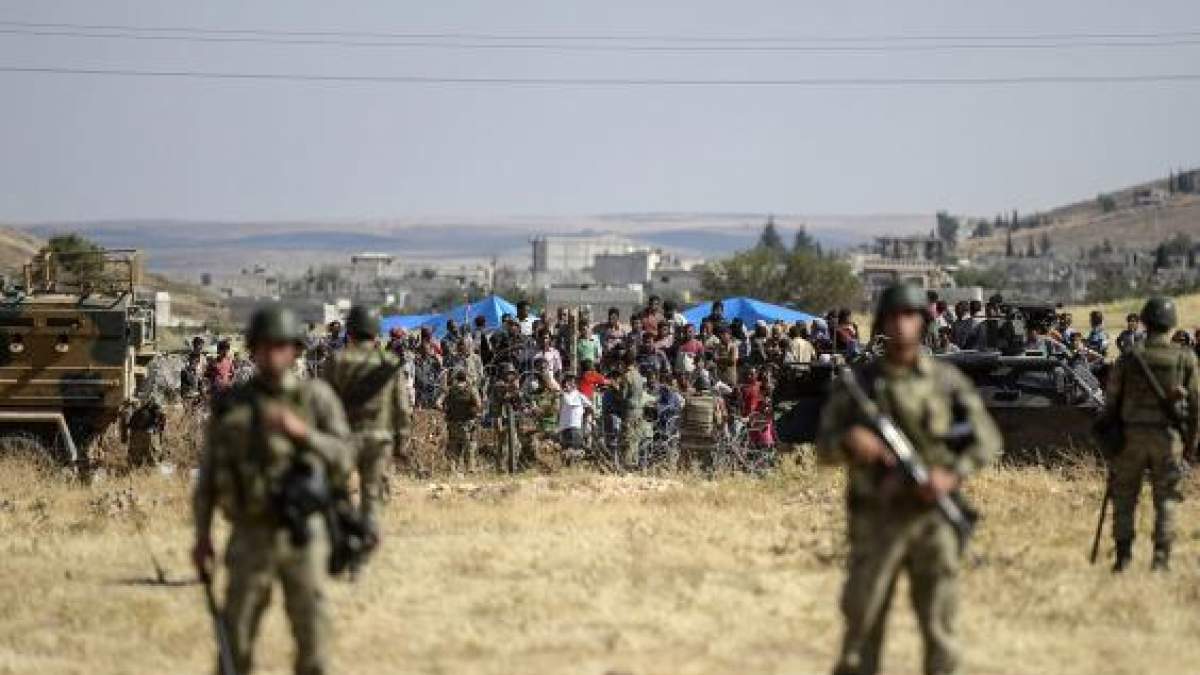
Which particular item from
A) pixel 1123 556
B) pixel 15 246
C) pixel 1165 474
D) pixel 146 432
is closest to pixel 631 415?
pixel 146 432

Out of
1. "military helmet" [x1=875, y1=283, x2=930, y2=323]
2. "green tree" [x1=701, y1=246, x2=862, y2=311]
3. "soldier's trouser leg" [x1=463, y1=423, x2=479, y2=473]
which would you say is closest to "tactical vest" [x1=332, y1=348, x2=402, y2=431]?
"military helmet" [x1=875, y1=283, x2=930, y2=323]

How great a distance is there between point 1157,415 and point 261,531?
24.1 ft

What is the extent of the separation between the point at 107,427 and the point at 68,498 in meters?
3.17

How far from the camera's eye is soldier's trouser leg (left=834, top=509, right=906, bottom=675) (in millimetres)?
8906

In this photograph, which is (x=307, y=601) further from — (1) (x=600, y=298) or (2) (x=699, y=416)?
(1) (x=600, y=298)

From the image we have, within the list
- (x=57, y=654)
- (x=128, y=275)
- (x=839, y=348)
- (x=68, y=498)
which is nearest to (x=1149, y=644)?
(x=57, y=654)

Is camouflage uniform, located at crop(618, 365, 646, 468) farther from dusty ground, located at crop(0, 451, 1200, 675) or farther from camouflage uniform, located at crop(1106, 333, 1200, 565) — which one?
camouflage uniform, located at crop(1106, 333, 1200, 565)

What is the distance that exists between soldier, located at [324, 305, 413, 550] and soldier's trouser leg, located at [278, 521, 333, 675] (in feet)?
16.1

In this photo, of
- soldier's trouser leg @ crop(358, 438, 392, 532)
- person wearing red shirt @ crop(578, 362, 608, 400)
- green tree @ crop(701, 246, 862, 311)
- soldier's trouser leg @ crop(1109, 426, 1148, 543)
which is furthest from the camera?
green tree @ crop(701, 246, 862, 311)

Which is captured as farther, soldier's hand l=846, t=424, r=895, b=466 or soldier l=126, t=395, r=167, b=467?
soldier l=126, t=395, r=167, b=467

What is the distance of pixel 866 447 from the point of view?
28.5ft

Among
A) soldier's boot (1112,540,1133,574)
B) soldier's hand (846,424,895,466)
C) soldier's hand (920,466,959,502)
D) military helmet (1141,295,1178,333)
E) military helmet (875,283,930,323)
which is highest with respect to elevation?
military helmet (875,283,930,323)

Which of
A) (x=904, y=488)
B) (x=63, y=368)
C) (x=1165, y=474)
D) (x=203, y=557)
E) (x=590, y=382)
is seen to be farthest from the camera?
(x=590, y=382)

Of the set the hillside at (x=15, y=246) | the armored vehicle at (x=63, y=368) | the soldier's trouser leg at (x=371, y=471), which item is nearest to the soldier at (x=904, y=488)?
the soldier's trouser leg at (x=371, y=471)
